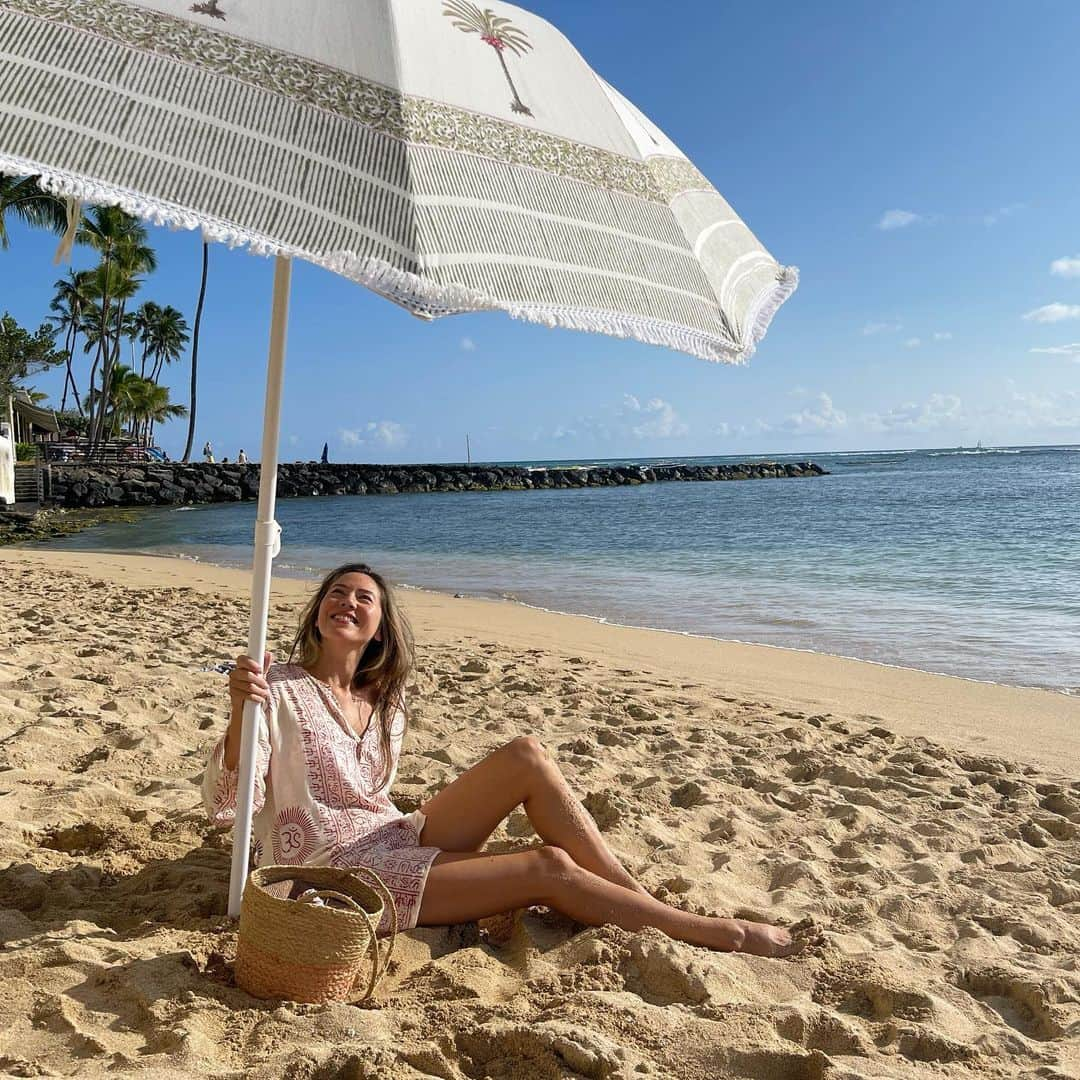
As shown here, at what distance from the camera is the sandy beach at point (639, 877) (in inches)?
85.7

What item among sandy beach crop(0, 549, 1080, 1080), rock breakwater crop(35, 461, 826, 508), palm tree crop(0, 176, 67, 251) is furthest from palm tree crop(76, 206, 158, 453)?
sandy beach crop(0, 549, 1080, 1080)

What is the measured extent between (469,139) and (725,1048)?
2.06 meters

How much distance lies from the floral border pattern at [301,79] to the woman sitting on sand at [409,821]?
1525 millimetres

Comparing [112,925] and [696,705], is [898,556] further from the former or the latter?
[112,925]

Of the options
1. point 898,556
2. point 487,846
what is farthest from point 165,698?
point 898,556

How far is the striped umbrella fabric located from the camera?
1.59 metres

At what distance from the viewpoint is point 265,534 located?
244cm

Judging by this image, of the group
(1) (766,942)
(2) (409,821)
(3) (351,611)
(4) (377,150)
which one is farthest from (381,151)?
(1) (766,942)

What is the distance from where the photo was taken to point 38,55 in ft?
5.33

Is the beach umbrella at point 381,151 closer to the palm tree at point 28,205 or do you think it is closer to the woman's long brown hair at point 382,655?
the woman's long brown hair at point 382,655

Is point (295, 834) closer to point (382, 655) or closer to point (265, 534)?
point (382, 655)

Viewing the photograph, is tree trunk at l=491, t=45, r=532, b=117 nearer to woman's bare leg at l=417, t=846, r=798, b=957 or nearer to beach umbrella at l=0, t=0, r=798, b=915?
beach umbrella at l=0, t=0, r=798, b=915

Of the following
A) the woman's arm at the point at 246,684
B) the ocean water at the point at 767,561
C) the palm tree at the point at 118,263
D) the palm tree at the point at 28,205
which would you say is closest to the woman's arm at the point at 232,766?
Answer: the woman's arm at the point at 246,684

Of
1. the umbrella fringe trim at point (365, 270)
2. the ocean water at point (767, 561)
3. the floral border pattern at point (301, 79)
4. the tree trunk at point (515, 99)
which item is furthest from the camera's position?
the ocean water at point (767, 561)
